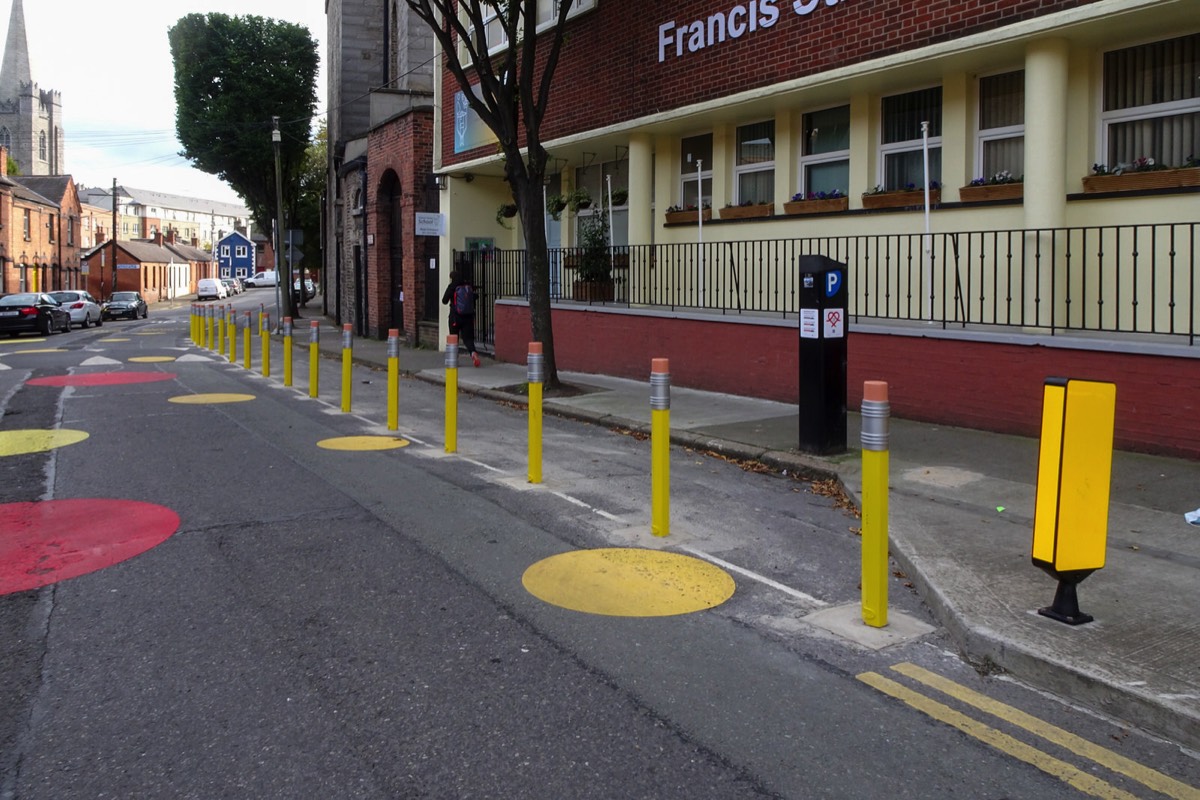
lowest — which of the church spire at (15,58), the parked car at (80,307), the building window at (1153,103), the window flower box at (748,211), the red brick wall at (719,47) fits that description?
the parked car at (80,307)

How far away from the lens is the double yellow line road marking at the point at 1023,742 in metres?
3.42

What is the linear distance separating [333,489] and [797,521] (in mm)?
3723

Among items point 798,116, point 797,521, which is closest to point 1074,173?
point 798,116

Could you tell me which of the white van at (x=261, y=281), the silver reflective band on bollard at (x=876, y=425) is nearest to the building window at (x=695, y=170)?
the silver reflective band on bollard at (x=876, y=425)

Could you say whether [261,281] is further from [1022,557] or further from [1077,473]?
[1077,473]

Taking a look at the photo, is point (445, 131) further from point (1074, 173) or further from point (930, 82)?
point (1074, 173)

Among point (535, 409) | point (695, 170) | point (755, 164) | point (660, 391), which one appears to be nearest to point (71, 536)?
point (535, 409)

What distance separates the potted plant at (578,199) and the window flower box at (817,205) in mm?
5954

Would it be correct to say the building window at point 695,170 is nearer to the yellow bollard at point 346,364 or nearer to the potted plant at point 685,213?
the potted plant at point 685,213

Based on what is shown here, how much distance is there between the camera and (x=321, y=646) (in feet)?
15.2

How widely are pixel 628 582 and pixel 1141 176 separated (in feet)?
24.0

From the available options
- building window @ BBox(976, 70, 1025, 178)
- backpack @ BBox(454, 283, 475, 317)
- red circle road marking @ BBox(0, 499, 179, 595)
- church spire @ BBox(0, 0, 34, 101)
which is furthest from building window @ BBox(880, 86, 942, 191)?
church spire @ BBox(0, 0, 34, 101)

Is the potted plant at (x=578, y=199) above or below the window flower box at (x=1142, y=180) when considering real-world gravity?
above

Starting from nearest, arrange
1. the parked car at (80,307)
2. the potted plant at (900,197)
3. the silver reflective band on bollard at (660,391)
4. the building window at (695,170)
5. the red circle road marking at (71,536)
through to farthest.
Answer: the red circle road marking at (71,536)
the silver reflective band on bollard at (660,391)
the potted plant at (900,197)
the building window at (695,170)
the parked car at (80,307)
